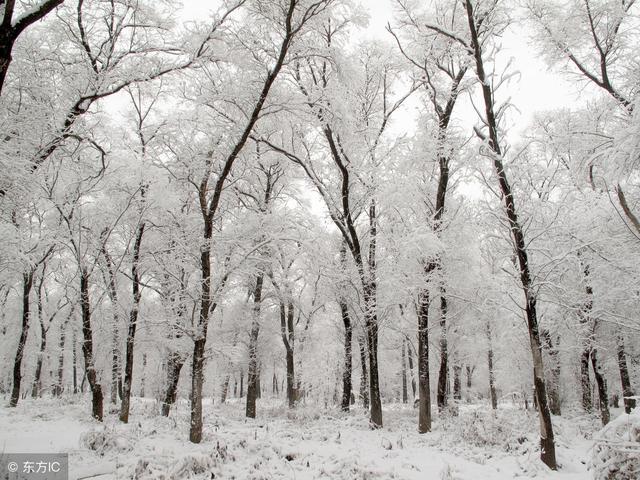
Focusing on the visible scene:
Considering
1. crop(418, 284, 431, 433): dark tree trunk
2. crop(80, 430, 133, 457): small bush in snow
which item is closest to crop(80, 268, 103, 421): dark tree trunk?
crop(80, 430, 133, 457): small bush in snow

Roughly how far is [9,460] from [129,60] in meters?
8.35

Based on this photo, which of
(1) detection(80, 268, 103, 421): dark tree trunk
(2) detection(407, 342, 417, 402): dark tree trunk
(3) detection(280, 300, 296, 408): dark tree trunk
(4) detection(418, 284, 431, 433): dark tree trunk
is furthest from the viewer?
(2) detection(407, 342, 417, 402): dark tree trunk

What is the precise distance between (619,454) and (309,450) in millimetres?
6118

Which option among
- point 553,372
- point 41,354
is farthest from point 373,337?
point 41,354

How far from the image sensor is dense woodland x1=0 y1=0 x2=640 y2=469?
7.68 meters

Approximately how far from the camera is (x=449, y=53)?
10.8 meters

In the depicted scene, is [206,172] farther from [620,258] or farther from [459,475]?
[620,258]

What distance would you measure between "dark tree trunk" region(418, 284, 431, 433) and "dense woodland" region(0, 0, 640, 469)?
63 mm

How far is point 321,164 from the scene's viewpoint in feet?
45.9

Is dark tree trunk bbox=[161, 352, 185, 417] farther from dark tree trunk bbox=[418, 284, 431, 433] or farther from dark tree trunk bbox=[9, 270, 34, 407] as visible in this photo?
dark tree trunk bbox=[418, 284, 431, 433]

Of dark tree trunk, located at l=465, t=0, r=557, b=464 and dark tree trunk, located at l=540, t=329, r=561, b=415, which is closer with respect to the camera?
dark tree trunk, located at l=465, t=0, r=557, b=464

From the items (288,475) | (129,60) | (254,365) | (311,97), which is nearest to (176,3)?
(129,60)

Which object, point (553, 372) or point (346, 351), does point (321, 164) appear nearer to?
point (346, 351)

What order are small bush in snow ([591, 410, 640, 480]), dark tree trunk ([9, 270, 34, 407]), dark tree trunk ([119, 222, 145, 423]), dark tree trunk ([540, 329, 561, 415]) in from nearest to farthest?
small bush in snow ([591, 410, 640, 480]), dark tree trunk ([119, 222, 145, 423]), dark tree trunk ([9, 270, 34, 407]), dark tree trunk ([540, 329, 561, 415])
